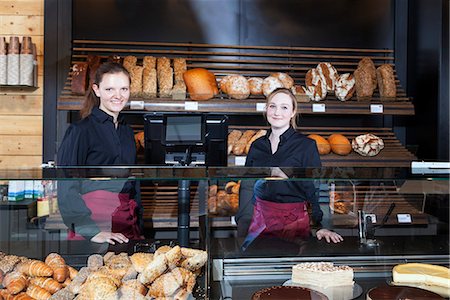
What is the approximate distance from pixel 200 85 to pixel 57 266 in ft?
6.71

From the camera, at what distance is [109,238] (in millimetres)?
1400

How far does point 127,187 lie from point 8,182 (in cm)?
29

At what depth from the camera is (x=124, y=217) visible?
1.42 meters

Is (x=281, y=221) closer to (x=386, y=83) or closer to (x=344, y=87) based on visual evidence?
(x=344, y=87)

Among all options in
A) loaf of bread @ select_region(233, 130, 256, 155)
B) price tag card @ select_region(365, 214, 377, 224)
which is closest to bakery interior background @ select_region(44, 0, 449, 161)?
loaf of bread @ select_region(233, 130, 256, 155)

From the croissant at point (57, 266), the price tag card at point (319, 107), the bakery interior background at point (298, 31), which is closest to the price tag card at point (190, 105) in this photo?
the bakery interior background at point (298, 31)

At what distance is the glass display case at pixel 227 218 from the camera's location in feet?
4.35

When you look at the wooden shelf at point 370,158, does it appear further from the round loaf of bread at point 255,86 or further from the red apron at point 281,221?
the red apron at point 281,221

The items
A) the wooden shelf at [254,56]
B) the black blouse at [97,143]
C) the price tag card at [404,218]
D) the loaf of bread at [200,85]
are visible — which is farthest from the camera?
the wooden shelf at [254,56]

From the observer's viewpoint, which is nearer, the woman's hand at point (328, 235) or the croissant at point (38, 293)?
the croissant at point (38, 293)

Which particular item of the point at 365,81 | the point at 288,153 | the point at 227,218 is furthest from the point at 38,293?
the point at 365,81

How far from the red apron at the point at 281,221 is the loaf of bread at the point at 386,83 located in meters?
2.08

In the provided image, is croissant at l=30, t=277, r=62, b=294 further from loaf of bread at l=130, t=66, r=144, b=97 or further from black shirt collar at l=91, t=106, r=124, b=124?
loaf of bread at l=130, t=66, r=144, b=97

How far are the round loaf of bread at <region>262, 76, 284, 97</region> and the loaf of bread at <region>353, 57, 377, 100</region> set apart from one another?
20.7 inches
